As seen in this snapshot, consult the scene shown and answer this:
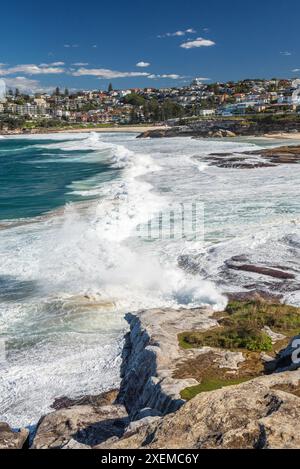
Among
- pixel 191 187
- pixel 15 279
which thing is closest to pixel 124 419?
pixel 15 279

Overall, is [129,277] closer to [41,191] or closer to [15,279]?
[15,279]

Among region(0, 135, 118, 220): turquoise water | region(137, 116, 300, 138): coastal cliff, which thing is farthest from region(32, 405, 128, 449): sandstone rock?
region(137, 116, 300, 138): coastal cliff

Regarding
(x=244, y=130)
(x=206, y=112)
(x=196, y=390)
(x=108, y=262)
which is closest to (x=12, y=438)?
(x=196, y=390)

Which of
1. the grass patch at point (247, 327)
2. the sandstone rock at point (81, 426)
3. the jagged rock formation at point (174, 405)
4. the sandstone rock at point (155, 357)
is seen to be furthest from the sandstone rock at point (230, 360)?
the sandstone rock at point (81, 426)

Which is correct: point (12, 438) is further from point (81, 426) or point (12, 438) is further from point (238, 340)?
point (238, 340)

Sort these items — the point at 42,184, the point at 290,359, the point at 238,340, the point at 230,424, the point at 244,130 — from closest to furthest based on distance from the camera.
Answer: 1. the point at 230,424
2. the point at 290,359
3. the point at 238,340
4. the point at 42,184
5. the point at 244,130

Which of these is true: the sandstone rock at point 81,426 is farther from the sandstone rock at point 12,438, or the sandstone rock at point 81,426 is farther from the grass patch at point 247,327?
the grass patch at point 247,327
